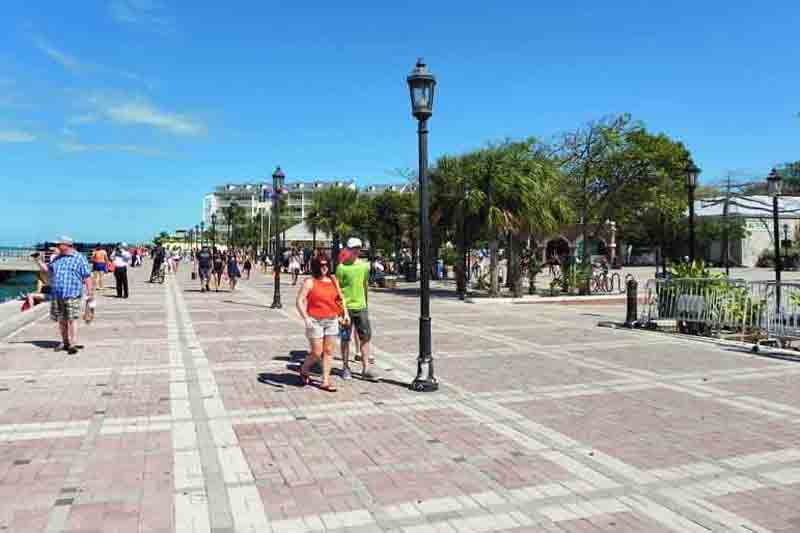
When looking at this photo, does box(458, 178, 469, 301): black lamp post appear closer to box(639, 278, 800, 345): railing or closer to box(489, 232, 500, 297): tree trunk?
box(489, 232, 500, 297): tree trunk

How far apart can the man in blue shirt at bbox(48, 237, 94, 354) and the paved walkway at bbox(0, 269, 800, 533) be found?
1.69 feet

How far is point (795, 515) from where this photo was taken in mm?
4227

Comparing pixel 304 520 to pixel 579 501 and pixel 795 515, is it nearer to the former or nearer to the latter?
pixel 579 501

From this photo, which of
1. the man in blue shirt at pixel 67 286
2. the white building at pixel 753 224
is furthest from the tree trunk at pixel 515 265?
the white building at pixel 753 224

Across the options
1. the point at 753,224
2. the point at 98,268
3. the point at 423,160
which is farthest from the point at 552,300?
the point at 753,224

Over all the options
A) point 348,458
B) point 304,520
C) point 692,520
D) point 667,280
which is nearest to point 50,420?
point 348,458

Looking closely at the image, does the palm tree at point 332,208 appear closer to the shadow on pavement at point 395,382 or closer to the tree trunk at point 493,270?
the tree trunk at point 493,270

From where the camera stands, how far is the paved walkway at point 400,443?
424 centimetres

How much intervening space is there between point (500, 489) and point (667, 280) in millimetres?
10389

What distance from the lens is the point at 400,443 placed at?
5695 millimetres

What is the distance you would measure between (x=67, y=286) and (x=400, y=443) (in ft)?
21.4

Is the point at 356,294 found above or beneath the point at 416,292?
above

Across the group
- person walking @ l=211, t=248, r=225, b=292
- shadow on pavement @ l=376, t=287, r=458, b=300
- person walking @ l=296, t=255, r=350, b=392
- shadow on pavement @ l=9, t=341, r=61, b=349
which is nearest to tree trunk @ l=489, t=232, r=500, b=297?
shadow on pavement @ l=376, t=287, r=458, b=300

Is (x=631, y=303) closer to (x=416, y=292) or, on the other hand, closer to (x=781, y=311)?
(x=781, y=311)
